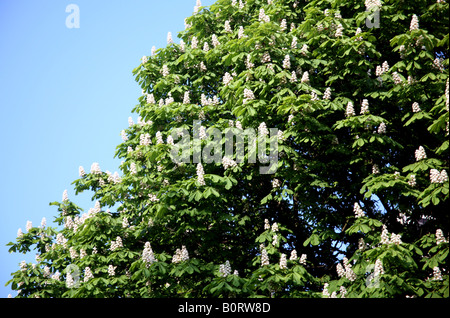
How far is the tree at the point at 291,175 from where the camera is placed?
9977mm

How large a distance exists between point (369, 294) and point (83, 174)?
8577 millimetres

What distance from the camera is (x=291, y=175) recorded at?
36.0 feet

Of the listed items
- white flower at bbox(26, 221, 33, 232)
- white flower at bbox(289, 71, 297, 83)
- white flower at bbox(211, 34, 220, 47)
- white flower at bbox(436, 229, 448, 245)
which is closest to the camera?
white flower at bbox(436, 229, 448, 245)

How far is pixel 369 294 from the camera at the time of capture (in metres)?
8.88

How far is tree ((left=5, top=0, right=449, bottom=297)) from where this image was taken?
9.98 m

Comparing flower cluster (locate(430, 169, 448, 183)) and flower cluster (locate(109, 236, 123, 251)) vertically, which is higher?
flower cluster (locate(430, 169, 448, 183))

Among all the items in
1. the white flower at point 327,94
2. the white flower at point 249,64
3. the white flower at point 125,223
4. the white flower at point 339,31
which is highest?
the white flower at point 339,31

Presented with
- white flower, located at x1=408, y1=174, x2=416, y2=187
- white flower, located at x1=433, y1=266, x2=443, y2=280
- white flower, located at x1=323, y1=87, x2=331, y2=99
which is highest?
white flower, located at x1=323, y1=87, x2=331, y2=99

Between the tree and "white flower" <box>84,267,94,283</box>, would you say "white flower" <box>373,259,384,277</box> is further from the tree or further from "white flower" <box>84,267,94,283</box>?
"white flower" <box>84,267,94,283</box>

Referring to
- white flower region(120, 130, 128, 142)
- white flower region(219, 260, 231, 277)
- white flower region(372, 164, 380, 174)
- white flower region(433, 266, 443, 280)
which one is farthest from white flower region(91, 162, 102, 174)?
white flower region(433, 266, 443, 280)

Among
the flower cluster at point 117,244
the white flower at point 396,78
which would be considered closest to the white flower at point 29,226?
the flower cluster at point 117,244

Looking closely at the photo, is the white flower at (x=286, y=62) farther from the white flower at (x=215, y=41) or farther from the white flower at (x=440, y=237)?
the white flower at (x=440, y=237)

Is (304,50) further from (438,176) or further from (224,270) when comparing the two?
(224,270)
